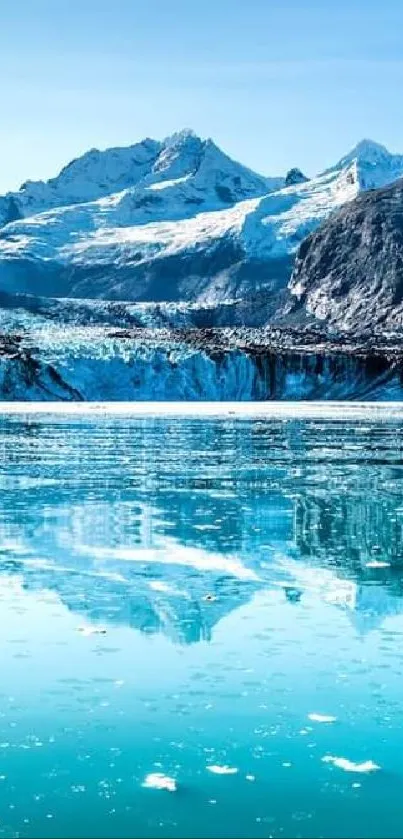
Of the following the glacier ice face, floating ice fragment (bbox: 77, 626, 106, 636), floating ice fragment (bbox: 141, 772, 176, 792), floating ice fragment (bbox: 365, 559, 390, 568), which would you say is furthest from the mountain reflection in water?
the glacier ice face

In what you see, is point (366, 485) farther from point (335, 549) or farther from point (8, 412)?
point (8, 412)

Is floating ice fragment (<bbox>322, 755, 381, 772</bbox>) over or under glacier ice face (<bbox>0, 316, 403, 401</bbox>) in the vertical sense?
under

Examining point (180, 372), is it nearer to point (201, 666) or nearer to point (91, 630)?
point (91, 630)

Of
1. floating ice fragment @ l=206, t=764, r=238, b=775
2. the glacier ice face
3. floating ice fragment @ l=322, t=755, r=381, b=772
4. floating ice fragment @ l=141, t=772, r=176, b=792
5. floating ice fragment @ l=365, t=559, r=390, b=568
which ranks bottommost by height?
floating ice fragment @ l=141, t=772, r=176, b=792

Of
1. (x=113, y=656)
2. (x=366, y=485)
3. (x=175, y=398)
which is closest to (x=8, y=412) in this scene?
(x=175, y=398)

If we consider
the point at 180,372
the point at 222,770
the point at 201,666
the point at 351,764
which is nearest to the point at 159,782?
the point at 222,770

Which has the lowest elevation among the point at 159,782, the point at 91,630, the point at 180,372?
the point at 159,782

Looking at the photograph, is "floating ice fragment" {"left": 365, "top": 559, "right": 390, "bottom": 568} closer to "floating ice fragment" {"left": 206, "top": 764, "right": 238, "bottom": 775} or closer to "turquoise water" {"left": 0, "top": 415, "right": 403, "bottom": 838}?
"turquoise water" {"left": 0, "top": 415, "right": 403, "bottom": 838}
